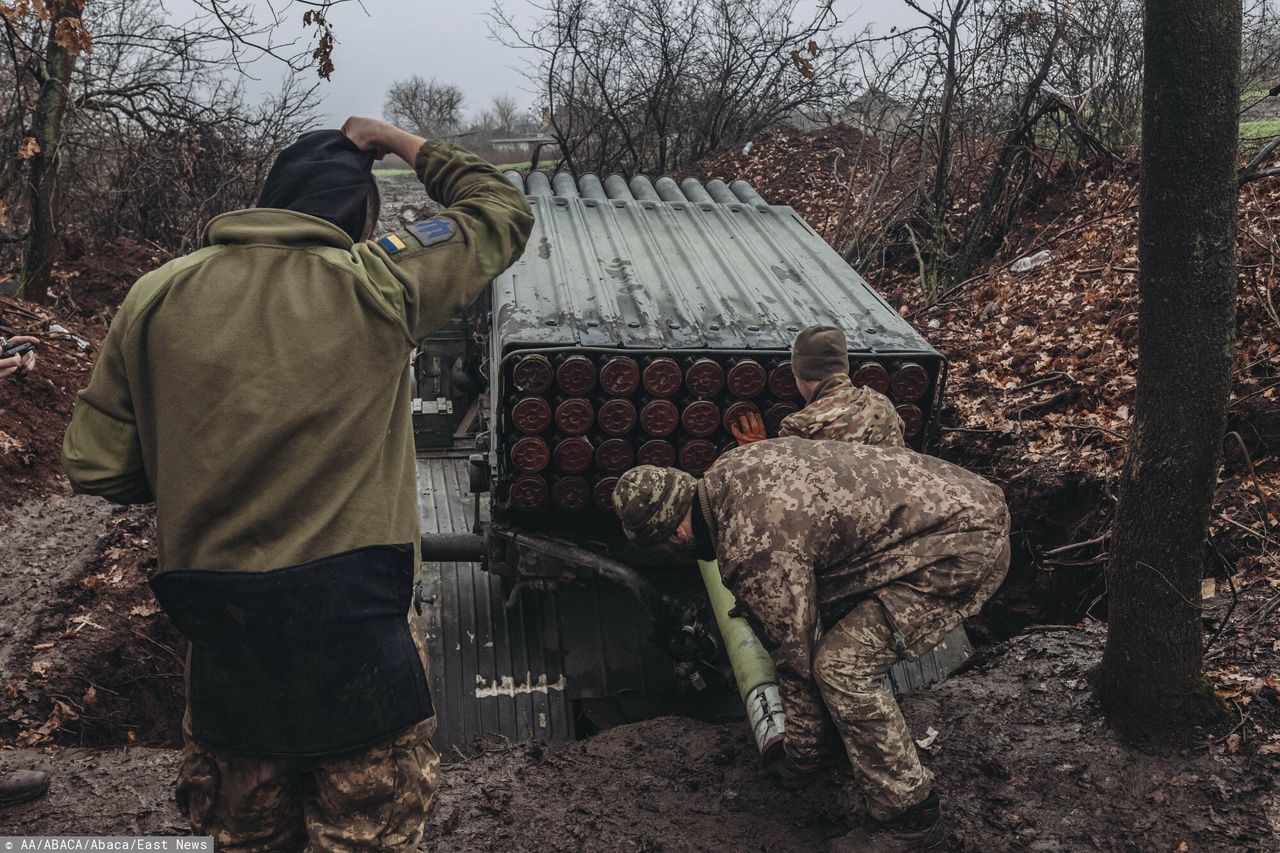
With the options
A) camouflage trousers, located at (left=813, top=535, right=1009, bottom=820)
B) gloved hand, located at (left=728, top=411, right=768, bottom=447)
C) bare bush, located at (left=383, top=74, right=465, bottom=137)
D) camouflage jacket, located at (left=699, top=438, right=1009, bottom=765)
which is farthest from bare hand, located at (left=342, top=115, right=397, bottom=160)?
bare bush, located at (left=383, top=74, right=465, bottom=137)

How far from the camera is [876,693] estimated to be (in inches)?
141

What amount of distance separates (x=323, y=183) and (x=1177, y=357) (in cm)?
284

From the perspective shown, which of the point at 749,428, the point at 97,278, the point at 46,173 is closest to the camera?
the point at 749,428

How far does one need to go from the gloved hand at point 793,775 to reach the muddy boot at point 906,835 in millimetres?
346

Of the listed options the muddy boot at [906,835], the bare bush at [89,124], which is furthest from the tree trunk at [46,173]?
the muddy boot at [906,835]

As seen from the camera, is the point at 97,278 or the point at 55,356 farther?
the point at 97,278

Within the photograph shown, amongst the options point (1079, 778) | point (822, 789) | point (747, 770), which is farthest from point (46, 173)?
point (1079, 778)

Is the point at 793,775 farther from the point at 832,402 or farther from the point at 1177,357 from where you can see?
the point at 1177,357

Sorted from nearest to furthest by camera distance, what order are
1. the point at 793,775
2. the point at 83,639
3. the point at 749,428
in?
the point at 793,775 < the point at 749,428 < the point at 83,639

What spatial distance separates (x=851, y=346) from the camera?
4863mm

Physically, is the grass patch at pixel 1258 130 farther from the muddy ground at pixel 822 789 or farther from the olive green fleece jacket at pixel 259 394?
the olive green fleece jacket at pixel 259 394

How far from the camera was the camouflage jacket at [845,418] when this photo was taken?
4137mm

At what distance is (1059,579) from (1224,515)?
1007 mm

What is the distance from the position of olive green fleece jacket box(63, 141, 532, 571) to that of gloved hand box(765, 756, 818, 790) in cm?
218
